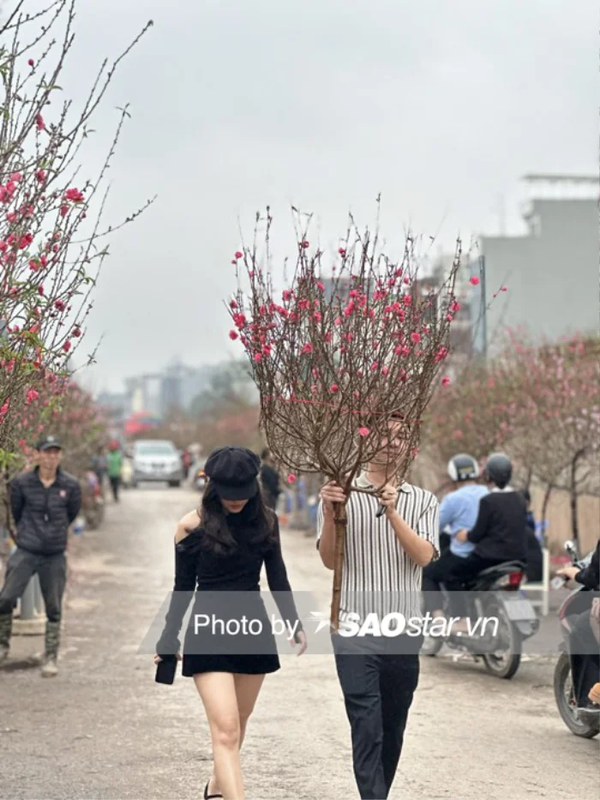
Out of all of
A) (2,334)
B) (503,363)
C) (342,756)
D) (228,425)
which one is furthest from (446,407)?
(228,425)

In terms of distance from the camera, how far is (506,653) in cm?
1116

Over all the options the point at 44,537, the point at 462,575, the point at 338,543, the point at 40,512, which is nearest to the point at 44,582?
the point at 44,537

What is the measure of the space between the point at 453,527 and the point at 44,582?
3361 millimetres

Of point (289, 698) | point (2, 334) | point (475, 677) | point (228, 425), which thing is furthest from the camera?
point (228, 425)

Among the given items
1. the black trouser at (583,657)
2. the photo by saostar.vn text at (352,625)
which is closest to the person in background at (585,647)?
the black trouser at (583,657)

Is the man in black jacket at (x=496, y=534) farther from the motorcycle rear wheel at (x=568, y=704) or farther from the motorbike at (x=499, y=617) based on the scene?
the motorcycle rear wheel at (x=568, y=704)

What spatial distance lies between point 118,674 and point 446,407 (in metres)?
10.8

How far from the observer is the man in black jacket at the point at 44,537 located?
1133 centimetres

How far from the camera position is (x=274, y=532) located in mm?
6438

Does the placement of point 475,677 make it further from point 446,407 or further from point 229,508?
point 446,407

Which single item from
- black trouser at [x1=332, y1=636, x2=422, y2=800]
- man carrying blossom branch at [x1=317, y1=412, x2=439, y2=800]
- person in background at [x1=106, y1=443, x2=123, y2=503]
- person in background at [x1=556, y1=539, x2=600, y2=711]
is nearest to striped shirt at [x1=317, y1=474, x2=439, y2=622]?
man carrying blossom branch at [x1=317, y1=412, x2=439, y2=800]

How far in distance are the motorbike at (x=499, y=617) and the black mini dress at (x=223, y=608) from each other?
5.00 m

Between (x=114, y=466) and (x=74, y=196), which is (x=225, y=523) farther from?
(x=114, y=466)

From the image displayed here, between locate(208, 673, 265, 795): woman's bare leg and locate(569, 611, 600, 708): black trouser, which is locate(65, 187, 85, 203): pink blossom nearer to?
locate(208, 673, 265, 795): woman's bare leg
